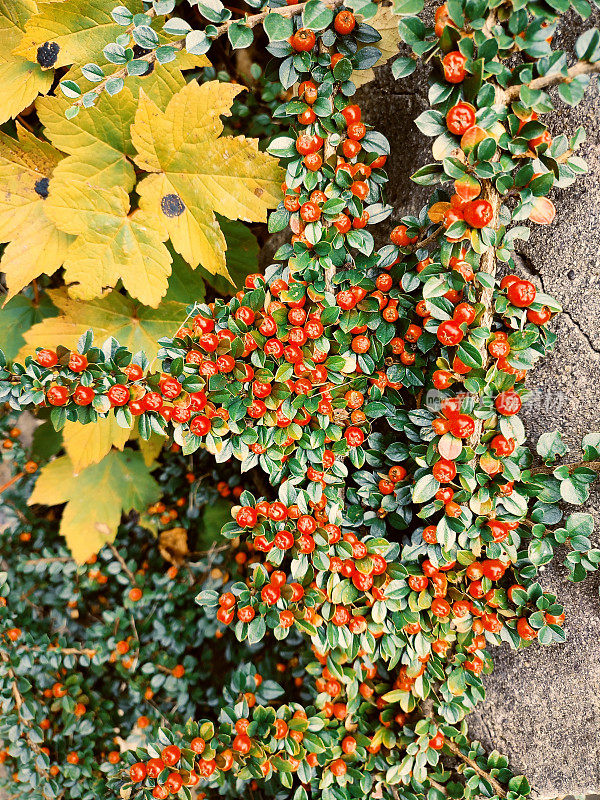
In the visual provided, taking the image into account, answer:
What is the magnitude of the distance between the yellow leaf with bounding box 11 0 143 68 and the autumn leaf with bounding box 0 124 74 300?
20 cm

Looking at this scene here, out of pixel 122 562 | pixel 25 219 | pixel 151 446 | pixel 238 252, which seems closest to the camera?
pixel 25 219

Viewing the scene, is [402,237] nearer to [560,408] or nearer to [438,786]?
[560,408]

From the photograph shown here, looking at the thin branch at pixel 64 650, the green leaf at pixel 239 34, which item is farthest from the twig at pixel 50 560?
the green leaf at pixel 239 34

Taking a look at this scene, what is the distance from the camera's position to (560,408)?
1181mm

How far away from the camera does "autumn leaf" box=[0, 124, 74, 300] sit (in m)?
1.40

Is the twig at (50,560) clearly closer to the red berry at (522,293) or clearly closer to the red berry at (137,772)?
the red berry at (137,772)

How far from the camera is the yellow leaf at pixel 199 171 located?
122cm

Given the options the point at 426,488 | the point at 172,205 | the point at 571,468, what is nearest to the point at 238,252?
the point at 172,205

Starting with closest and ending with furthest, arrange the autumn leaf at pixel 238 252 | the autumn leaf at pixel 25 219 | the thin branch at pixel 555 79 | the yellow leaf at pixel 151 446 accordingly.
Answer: the thin branch at pixel 555 79
the autumn leaf at pixel 25 219
the autumn leaf at pixel 238 252
the yellow leaf at pixel 151 446

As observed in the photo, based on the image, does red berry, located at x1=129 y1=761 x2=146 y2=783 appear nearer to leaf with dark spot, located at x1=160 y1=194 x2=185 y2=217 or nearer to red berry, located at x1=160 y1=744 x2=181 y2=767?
red berry, located at x1=160 y1=744 x2=181 y2=767

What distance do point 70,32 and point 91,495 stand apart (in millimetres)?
1272

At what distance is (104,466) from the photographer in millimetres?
1778

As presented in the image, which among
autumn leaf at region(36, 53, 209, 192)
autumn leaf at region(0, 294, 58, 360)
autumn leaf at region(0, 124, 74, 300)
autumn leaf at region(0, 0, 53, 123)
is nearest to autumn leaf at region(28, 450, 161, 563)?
autumn leaf at region(0, 294, 58, 360)

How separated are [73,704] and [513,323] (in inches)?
62.9
